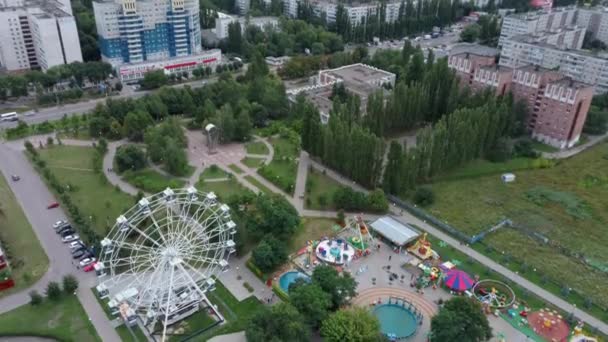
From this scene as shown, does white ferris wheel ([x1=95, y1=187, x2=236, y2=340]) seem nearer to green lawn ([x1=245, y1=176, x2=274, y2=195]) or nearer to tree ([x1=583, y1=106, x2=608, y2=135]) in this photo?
green lawn ([x1=245, y1=176, x2=274, y2=195])

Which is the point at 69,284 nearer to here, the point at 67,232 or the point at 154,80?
the point at 67,232

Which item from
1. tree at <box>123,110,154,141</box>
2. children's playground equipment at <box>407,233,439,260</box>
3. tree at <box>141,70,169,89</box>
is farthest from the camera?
tree at <box>141,70,169,89</box>

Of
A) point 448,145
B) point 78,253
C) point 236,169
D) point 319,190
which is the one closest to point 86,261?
point 78,253

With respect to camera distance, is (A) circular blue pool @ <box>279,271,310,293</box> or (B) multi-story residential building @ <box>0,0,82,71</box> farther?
(B) multi-story residential building @ <box>0,0,82,71</box>

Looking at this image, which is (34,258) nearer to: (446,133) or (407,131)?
(446,133)

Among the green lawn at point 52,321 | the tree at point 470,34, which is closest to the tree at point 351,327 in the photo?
the green lawn at point 52,321

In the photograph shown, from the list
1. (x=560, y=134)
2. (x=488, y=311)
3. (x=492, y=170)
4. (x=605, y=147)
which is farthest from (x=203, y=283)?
(x=605, y=147)

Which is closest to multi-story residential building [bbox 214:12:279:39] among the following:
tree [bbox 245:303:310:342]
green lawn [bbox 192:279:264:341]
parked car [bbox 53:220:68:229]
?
parked car [bbox 53:220:68:229]
